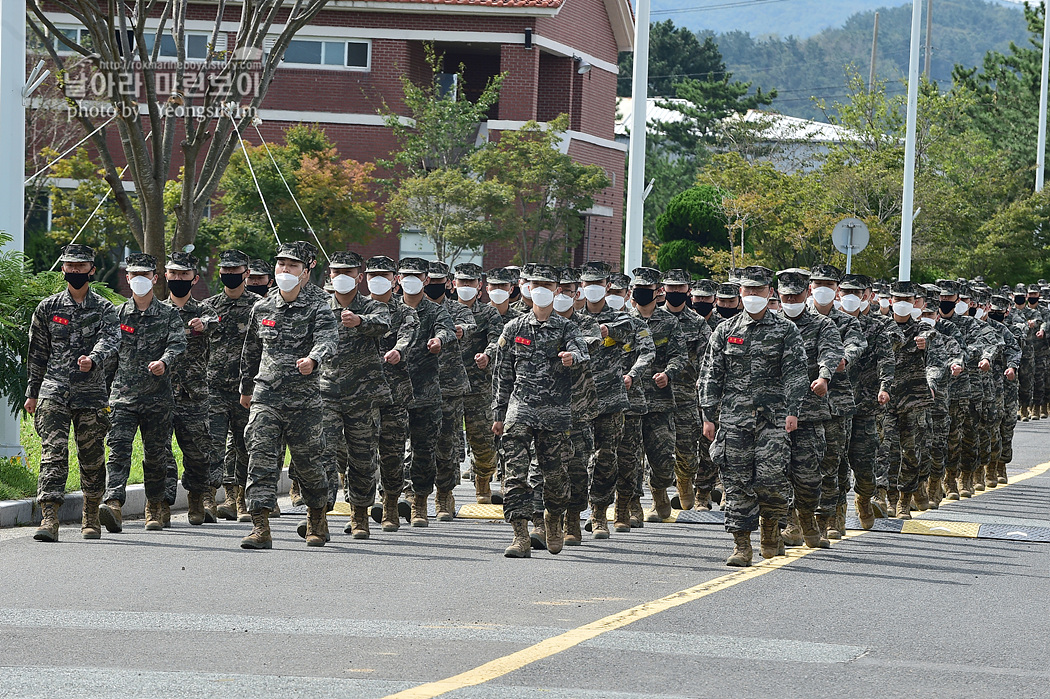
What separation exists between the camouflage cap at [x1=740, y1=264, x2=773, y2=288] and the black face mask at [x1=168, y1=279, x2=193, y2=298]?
452 cm

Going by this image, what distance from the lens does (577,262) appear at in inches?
1772

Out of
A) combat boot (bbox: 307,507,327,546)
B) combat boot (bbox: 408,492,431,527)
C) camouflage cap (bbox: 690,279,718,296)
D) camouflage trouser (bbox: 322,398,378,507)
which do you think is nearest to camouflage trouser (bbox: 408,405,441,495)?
combat boot (bbox: 408,492,431,527)

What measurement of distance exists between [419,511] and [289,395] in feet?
7.59

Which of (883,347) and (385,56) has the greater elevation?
(385,56)

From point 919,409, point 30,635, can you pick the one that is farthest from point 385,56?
point 30,635

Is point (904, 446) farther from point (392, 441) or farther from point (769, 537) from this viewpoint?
point (392, 441)

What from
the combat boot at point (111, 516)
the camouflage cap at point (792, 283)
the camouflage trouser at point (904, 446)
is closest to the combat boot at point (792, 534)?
the camouflage cap at point (792, 283)

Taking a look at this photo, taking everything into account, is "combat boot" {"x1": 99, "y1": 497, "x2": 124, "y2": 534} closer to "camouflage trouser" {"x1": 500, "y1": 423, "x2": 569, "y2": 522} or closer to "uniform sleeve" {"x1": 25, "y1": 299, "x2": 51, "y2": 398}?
"uniform sleeve" {"x1": 25, "y1": 299, "x2": 51, "y2": 398}

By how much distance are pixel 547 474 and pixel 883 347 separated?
12.4 ft

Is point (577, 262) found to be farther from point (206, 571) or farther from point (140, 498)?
point (206, 571)

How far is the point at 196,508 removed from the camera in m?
12.7

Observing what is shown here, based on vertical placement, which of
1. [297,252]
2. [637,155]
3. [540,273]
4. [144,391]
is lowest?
[144,391]

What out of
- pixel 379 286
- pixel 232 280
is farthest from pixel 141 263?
pixel 379 286

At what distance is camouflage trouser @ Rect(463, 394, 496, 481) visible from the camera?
586 inches
